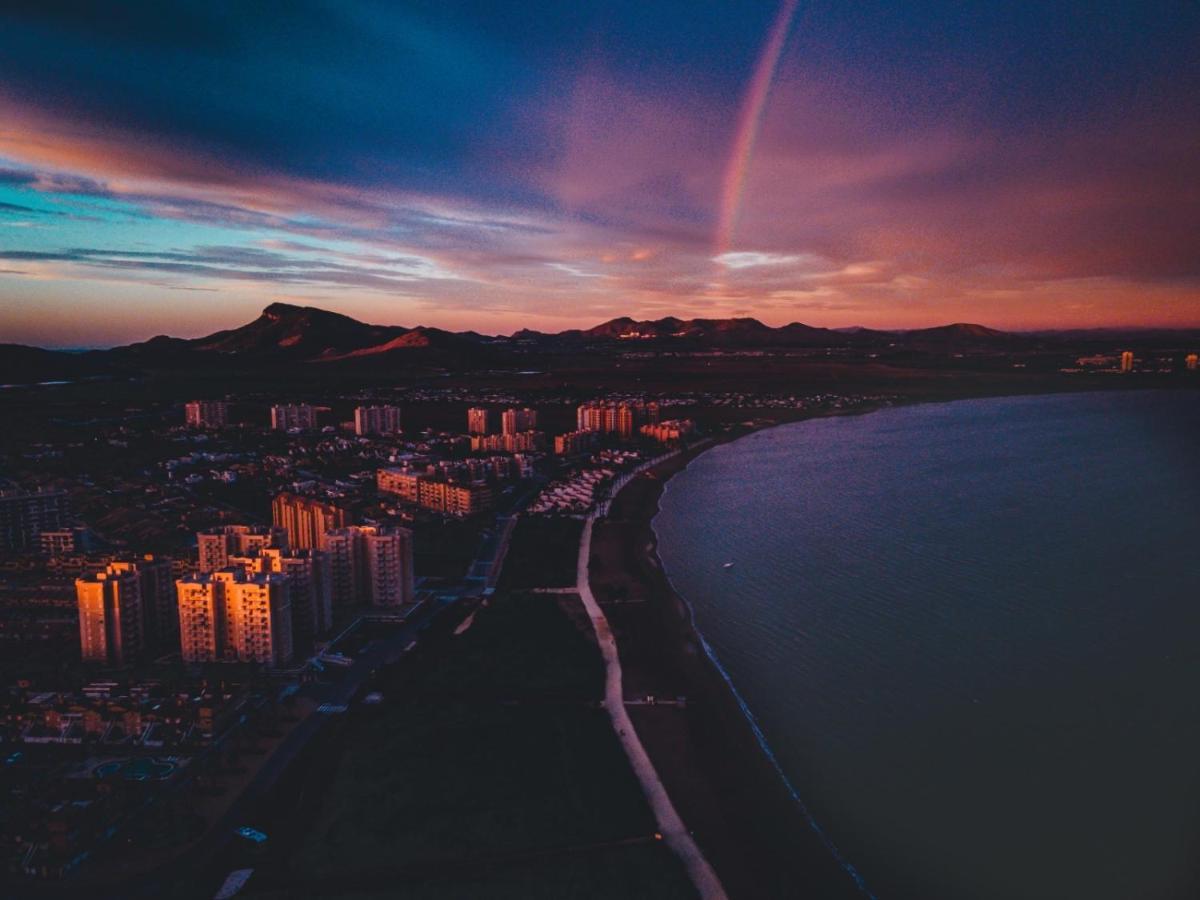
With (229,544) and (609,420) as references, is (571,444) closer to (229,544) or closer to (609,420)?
(609,420)

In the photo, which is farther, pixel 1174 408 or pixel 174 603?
pixel 1174 408

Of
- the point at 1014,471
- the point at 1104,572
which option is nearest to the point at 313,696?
the point at 1104,572

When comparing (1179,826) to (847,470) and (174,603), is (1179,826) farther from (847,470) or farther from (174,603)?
(847,470)

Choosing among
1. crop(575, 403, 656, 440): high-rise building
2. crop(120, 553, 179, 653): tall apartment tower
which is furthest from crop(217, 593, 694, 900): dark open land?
crop(575, 403, 656, 440): high-rise building

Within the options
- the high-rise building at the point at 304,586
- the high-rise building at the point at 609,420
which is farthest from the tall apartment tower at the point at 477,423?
the high-rise building at the point at 304,586

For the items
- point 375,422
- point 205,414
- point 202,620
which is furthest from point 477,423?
point 202,620

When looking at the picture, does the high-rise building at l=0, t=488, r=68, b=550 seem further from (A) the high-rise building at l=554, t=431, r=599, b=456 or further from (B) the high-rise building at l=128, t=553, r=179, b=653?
(A) the high-rise building at l=554, t=431, r=599, b=456

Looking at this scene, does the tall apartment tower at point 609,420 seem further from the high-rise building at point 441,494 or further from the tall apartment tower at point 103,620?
the tall apartment tower at point 103,620
